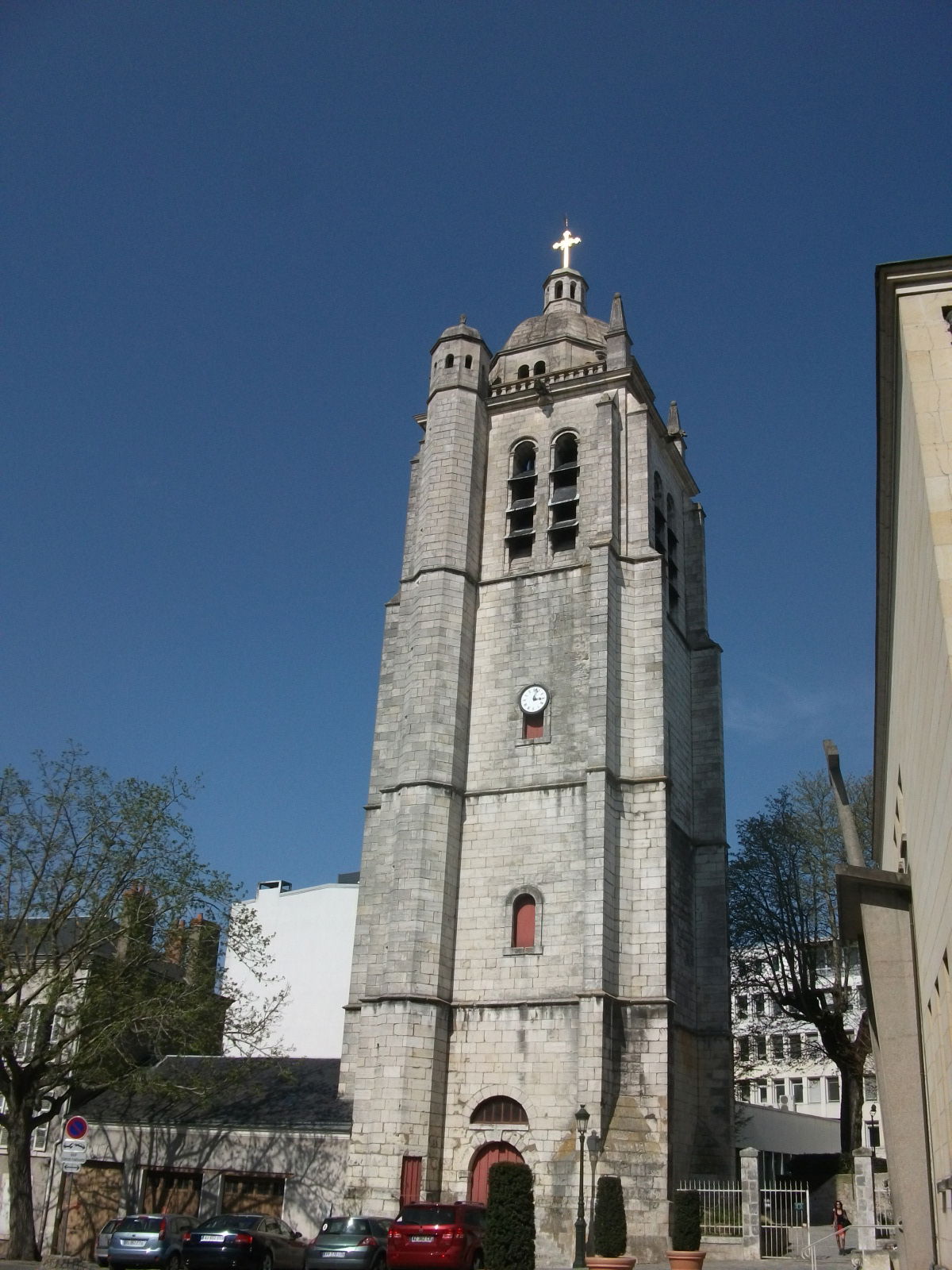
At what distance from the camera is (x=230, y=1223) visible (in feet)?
66.4

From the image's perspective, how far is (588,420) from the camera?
111ft

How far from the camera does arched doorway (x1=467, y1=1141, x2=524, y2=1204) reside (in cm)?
2527

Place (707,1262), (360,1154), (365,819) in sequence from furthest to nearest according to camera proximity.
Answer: (365,819) → (360,1154) → (707,1262)

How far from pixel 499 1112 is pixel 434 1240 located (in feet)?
24.1

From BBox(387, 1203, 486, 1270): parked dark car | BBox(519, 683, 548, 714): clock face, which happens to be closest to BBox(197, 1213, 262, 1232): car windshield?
BBox(387, 1203, 486, 1270): parked dark car

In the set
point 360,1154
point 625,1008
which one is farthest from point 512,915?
point 360,1154

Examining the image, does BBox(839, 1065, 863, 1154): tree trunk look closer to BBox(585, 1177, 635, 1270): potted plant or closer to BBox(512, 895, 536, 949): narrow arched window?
BBox(512, 895, 536, 949): narrow arched window

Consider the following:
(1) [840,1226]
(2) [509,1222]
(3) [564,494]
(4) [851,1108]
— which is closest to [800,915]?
(4) [851,1108]

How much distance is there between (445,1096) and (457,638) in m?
11.3

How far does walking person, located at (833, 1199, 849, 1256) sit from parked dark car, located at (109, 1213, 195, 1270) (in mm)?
13461

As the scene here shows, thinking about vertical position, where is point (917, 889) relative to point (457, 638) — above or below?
below

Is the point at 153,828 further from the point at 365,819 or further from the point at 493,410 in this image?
the point at 493,410

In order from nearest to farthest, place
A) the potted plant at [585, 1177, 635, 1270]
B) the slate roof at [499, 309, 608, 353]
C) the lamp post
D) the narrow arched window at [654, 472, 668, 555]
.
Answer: the lamp post → the potted plant at [585, 1177, 635, 1270] → the narrow arched window at [654, 472, 668, 555] → the slate roof at [499, 309, 608, 353]

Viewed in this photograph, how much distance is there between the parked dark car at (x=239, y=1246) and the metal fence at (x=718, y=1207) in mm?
8610
